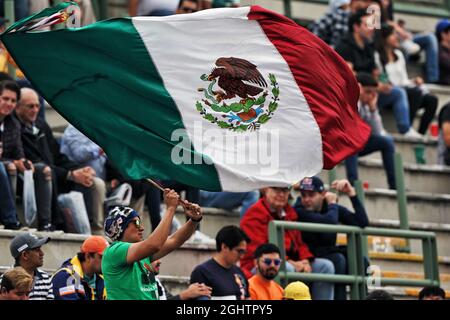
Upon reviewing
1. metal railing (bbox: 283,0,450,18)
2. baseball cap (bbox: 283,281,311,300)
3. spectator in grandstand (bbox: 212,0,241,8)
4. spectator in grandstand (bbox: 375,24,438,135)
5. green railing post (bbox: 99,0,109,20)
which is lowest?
baseball cap (bbox: 283,281,311,300)

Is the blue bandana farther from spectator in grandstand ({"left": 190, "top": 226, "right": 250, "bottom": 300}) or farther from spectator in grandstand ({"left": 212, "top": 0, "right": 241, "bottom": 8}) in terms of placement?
spectator in grandstand ({"left": 212, "top": 0, "right": 241, "bottom": 8})

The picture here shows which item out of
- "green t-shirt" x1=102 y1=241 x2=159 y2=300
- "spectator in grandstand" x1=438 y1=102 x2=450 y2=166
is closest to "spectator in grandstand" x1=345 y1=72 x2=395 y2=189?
"spectator in grandstand" x1=438 y1=102 x2=450 y2=166

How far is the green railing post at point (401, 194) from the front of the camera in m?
20.4

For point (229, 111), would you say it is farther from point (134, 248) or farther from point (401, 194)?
point (401, 194)

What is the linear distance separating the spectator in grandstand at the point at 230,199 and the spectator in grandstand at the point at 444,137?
10.9 ft

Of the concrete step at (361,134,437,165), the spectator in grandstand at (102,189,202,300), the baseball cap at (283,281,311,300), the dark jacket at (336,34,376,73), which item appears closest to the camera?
the spectator in grandstand at (102,189,202,300)

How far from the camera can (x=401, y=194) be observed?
67.4 ft

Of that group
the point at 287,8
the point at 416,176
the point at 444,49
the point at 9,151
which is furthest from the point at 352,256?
the point at 444,49

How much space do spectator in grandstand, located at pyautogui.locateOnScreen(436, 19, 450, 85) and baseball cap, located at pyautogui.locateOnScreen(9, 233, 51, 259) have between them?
10.7 meters

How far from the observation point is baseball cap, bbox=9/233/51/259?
49.7ft

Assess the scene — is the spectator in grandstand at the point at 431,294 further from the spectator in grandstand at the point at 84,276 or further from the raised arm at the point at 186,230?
the raised arm at the point at 186,230

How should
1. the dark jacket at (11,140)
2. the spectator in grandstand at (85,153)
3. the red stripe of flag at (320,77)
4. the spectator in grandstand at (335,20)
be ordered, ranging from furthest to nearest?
the spectator in grandstand at (335,20) < the spectator in grandstand at (85,153) < the dark jacket at (11,140) < the red stripe of flag at (320,77)

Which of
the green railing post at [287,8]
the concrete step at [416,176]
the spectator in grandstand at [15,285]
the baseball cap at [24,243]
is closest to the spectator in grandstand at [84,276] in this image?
the baseball cap at [24,243]
